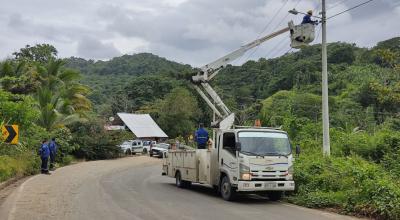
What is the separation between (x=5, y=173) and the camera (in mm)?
20516

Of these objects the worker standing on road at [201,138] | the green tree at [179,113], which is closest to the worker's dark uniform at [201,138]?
the worker standing on road at [201,138]

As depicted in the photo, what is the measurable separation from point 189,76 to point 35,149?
37.1 ft

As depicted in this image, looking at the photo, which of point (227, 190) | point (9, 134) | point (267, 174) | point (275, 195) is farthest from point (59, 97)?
point (267, 174)

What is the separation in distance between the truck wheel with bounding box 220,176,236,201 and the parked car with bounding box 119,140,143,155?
37687 millimetres

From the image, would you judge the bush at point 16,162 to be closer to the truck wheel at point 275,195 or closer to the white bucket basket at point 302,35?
the truck wheel at point 275,195

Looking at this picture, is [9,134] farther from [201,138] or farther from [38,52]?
[38,52]

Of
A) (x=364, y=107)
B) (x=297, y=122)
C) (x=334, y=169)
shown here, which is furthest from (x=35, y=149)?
(x=364, y=107)

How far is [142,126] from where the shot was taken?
6869 centimetres

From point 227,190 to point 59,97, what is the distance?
96.7ft

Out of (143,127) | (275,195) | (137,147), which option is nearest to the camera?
(275,195)

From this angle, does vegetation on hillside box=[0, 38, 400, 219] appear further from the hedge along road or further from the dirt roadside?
the dirt roadside

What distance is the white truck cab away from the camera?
14.9m

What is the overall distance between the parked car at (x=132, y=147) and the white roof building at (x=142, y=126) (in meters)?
9.69

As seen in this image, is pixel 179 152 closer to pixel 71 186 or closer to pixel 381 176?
pixel 71 186
